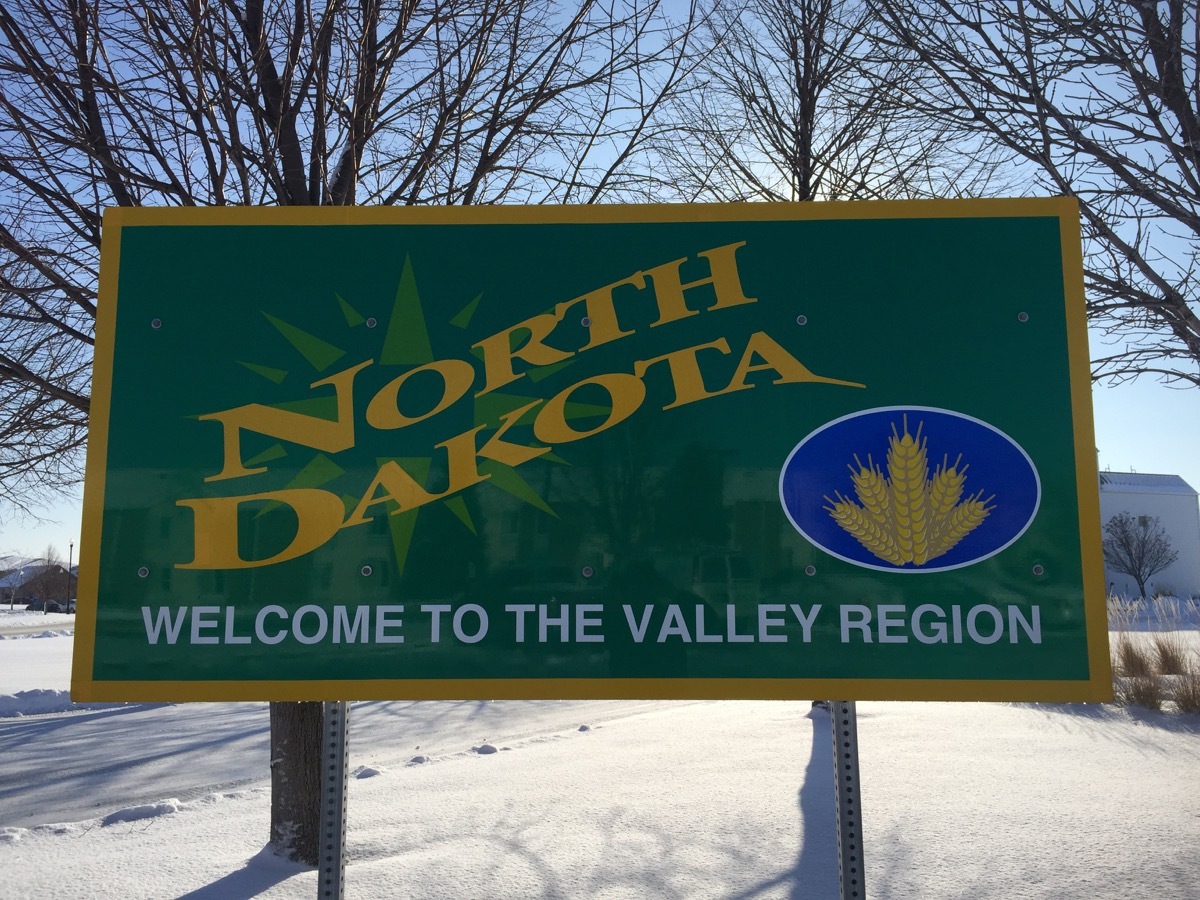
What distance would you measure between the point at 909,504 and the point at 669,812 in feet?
9.35

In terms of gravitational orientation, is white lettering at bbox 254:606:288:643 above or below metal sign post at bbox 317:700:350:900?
above

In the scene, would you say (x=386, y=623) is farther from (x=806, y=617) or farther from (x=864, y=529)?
(x=864, y=529)

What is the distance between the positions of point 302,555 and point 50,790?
5.92m

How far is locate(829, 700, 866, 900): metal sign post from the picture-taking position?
294cm

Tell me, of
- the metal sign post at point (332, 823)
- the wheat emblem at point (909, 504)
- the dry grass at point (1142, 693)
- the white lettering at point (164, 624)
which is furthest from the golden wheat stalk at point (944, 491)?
the dry grass at point (1142, 693)

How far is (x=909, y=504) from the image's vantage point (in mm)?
3117

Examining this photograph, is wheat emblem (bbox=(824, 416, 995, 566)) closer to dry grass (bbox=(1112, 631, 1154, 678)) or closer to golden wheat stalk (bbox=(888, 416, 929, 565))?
golden wheat stalk (bbox=(888, 416, 929, 565))

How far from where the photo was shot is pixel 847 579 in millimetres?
3074

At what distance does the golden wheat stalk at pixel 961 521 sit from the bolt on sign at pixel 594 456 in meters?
0.02

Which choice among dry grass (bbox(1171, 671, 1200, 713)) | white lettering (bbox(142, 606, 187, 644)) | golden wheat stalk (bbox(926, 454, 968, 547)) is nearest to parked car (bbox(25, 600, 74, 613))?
dry grass (bbox(1171, 671, 1200, 713))

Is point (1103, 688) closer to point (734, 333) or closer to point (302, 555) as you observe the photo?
point (734, 333)

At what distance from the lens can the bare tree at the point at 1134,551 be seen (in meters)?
39.9

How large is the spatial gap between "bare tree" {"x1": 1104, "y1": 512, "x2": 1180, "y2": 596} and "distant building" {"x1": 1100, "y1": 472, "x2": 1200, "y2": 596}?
4772 mm

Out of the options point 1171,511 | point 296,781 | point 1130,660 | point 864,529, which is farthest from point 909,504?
point 1171,511
